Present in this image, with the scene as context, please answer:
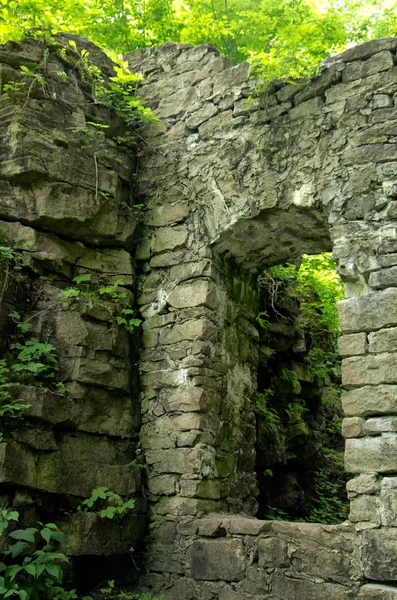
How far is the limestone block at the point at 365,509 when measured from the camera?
3305 millimetres

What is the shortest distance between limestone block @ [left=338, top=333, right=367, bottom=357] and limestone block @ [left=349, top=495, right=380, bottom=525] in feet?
2.87

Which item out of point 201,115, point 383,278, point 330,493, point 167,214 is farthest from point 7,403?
point 330,493

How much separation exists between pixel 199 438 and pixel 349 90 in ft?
9.26

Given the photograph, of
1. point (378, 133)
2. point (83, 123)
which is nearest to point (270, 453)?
point (378, 133)

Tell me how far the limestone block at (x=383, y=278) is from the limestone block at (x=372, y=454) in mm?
944

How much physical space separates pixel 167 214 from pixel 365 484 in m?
2.78

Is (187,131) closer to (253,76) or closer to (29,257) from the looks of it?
(253,76)

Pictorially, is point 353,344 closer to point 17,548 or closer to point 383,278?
point 383,278

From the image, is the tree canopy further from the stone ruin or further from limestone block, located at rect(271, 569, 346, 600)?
limestone block, located at rect(271, 569, 346, 600)

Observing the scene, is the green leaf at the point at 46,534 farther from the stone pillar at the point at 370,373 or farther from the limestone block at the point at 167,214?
the limestone block at the point at 167,214

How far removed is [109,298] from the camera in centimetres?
480

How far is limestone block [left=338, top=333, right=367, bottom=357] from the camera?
362 cm

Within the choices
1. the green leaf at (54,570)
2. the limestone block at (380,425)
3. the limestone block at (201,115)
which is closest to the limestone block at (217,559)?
the green leaf at (54,570)

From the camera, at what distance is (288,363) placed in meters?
6.56
